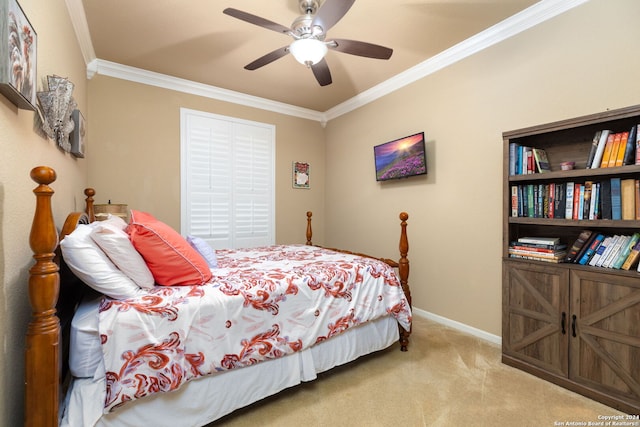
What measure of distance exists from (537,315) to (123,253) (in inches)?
103

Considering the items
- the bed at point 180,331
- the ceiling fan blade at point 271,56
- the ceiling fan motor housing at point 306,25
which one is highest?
the ceiling fan motor housing at point 306,25

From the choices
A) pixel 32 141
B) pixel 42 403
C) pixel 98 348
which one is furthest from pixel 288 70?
pixel 42 403

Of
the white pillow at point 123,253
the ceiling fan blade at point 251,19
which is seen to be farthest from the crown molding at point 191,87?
the white pillow at point 123,253

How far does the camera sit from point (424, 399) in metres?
1.85

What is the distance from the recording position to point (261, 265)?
2248 millimetres

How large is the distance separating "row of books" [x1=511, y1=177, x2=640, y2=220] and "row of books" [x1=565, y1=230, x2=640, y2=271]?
0.42ft

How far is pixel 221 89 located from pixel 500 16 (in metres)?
3.06

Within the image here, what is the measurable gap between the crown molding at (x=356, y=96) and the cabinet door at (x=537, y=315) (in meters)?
1.93

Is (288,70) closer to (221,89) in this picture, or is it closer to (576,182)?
(221,89)

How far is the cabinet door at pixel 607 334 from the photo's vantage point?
5.52 ft

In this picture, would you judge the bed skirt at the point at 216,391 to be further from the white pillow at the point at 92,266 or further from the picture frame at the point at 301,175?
the picture frame at the point at 301,175

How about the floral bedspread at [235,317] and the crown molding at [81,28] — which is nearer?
the floral bedspread at [235,317]

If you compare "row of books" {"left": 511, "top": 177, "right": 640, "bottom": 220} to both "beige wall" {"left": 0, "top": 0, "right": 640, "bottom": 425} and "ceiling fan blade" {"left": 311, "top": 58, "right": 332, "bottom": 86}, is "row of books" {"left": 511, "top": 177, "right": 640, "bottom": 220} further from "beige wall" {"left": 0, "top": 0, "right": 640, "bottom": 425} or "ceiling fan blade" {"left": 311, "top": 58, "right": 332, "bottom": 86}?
"ceiling fan blade" {"left": 311, "top": 58, "right": 332, "bottom": 86}

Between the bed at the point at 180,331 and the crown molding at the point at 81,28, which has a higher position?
the crown molding at the point at 81,28
